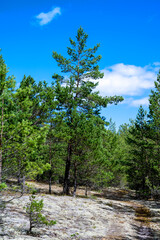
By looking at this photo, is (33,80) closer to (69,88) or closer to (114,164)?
(69,88)

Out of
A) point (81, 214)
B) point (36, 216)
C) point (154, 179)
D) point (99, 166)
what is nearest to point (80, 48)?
point (99, 166)

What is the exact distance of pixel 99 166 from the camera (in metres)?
22.4

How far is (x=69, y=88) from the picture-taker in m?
20.3

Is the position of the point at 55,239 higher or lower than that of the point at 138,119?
lower

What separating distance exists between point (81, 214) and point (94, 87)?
1325cm

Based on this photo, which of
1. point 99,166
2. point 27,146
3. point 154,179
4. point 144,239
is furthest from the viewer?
point 154,179

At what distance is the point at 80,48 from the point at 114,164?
768 inches

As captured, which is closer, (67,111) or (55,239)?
(55,239)

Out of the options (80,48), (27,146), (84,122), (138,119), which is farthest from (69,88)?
(138,119)

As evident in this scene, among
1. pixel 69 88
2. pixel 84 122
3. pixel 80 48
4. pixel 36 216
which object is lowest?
pixel 36 216

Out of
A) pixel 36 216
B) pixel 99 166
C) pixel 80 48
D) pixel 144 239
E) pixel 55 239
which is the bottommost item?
pixel 144 239

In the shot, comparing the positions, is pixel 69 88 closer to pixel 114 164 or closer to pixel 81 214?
pixel 81 214

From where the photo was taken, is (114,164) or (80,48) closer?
(80,48)

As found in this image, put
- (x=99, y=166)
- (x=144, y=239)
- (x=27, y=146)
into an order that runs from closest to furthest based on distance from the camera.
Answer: (x=27, y=146) < (x=144, y=239) < (x=99, y=166)
